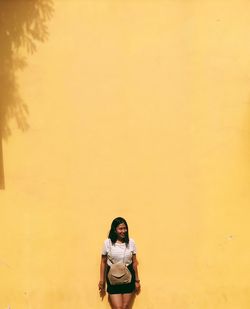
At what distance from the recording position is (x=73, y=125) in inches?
338

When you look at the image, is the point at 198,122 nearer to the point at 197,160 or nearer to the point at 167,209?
the point at 197,160

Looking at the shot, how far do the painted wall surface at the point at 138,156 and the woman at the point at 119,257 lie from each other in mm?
202

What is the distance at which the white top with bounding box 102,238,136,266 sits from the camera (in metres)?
8.24

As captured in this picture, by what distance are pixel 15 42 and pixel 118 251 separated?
9.56 ft

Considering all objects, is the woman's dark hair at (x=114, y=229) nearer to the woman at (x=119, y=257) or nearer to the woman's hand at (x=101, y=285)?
the woman at (x=119, y=257)

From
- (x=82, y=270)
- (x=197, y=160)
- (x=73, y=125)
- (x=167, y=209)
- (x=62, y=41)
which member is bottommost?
(x=82, y=270)

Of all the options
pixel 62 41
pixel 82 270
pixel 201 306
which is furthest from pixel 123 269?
pixel 62 41

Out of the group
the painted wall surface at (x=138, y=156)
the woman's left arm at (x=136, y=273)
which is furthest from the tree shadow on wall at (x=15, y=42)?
the woman's left arm at (x=136, y=273)

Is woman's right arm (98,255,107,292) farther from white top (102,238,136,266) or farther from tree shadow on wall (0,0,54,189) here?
tree shadow on wall (0,0,54,189)

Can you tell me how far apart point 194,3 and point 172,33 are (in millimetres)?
474

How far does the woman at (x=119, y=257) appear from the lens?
8.26 m

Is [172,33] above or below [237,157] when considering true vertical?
above

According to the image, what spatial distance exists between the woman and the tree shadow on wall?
1527 millimetres

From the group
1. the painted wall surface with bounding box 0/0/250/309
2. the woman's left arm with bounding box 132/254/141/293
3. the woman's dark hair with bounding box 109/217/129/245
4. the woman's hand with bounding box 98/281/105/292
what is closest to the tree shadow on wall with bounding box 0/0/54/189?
the painted wall surface with bounding box 0/0/250/309
